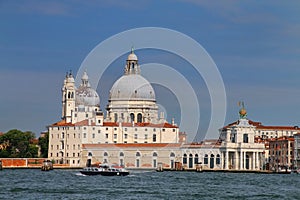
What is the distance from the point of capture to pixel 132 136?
8531cm

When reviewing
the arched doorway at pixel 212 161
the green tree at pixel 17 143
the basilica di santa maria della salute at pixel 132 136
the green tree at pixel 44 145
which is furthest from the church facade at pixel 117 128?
the arched doorway at pixel 212 161

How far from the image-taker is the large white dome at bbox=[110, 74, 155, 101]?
89.2 meters

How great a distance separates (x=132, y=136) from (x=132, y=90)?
5.86m

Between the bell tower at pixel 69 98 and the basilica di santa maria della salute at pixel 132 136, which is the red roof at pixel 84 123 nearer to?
the basilica di santa maria della salute at pixel 132 136

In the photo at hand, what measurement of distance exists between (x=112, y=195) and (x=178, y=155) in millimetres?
42989

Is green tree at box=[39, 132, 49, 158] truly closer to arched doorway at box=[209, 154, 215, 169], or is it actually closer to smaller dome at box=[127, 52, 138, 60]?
smaller dome at box=[127, 52, 138, 60]

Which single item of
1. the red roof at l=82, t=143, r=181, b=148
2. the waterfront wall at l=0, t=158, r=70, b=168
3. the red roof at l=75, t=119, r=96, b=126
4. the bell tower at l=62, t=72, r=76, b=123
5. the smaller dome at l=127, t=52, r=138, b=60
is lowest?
the waterfront wall at l=0, t=158, r=70, b=168

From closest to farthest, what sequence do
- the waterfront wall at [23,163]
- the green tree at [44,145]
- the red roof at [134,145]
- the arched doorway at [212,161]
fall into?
the arched doorway at [212,161] < the waterfront wall at [23,163] < the red roof at [134,145] < the green tree at [44,145]

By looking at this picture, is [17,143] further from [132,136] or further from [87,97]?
[132,136]

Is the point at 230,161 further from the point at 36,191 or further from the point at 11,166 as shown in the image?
the point at 36,191

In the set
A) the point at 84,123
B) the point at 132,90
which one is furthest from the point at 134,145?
the point at 132,90

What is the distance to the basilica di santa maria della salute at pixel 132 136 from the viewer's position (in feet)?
Result: 255

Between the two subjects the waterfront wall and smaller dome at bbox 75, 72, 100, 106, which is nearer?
the waterfront wall

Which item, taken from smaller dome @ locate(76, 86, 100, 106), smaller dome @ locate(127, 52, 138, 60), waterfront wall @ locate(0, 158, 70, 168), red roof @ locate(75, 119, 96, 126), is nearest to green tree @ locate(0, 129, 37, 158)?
waterfront wall @ locate(0, 158, 70, 168)
